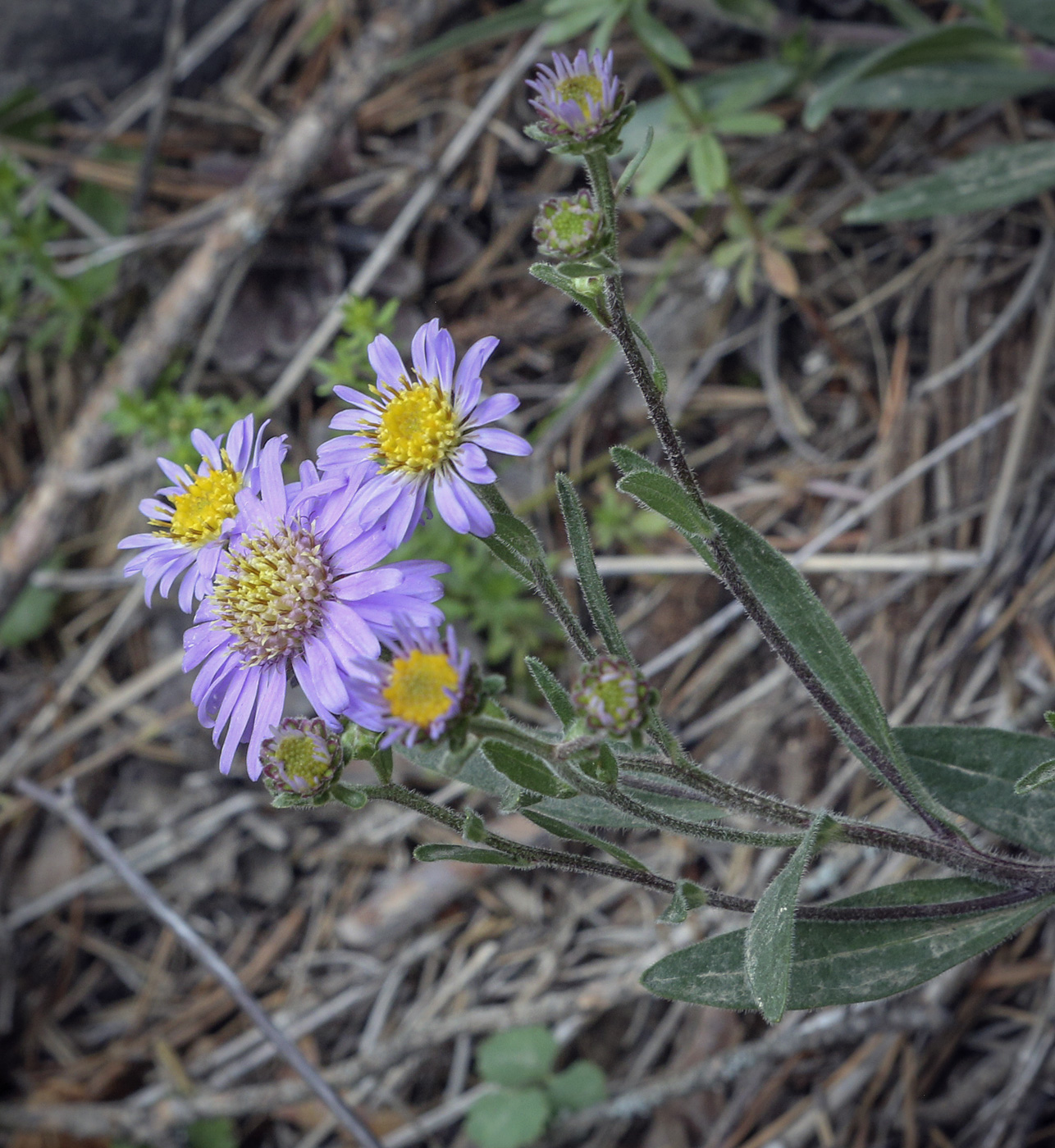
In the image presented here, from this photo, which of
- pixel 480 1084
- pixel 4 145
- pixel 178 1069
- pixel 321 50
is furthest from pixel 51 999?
pixel 321 50

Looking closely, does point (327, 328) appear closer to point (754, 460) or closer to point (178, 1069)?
point (754, 460)

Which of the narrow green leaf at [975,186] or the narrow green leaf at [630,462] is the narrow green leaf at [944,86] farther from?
the narrow green leaf at [630,462]

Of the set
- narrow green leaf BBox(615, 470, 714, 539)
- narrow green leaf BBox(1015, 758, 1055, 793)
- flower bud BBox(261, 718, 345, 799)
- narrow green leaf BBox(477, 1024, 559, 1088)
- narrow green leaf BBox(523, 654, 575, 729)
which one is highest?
narrow green leaf BBox(615, 470, 714, 539)

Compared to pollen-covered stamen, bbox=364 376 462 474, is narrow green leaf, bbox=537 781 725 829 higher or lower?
lower

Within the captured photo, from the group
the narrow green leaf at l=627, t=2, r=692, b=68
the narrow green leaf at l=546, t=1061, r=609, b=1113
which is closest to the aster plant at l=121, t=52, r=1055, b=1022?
the narrow green leaf at l=546, t=1061, r=609, b=1113

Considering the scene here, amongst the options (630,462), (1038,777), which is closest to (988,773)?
(1038,777)

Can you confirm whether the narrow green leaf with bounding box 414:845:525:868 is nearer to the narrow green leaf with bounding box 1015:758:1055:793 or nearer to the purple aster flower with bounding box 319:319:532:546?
the purple aster flower with bounding box 319:319:532:546

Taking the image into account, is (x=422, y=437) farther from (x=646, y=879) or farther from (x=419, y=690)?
(x=646, y=879)
